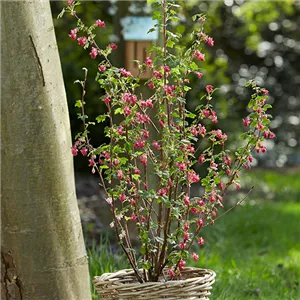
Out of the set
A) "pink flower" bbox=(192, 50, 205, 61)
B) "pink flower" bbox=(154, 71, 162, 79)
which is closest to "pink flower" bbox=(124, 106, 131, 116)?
"pink flower" bbox=(154, 71, 162, 79)

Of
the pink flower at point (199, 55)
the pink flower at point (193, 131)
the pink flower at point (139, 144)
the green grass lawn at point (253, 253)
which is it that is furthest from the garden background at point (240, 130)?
the pink flower at point (199, 55)

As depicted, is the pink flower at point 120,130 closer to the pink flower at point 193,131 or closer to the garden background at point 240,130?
the pink flower at point 193,131

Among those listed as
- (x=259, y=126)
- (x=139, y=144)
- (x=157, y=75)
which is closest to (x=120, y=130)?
(x=139, y=144)

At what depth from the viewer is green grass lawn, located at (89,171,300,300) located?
13.9ft

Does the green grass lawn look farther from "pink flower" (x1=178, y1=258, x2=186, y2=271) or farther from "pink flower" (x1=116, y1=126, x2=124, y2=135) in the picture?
"pink flower" (x1=116, y1=126, x2=124, y2=135)

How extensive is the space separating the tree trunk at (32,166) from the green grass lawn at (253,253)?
4.41ft

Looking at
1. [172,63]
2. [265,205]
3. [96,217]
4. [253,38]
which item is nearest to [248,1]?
[253,38]

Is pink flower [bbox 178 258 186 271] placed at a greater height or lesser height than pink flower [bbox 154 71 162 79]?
lesser

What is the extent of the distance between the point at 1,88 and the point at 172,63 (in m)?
0.66

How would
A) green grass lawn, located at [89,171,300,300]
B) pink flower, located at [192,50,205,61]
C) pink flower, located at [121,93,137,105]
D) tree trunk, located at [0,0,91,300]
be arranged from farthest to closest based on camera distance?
green grass lawn, located at [89,171,300,300]
pink flower, located at [192,50,205,61]
pink flower, located at [121,93,137,105]
tree trunk, located at [0,0,91,300]

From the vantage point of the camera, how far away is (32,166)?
261 cm

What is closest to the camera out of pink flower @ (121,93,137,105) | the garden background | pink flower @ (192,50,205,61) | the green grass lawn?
pink flower @ (121,93,137,105)

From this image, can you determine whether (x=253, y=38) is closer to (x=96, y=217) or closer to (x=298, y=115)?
(x=298, y=115)

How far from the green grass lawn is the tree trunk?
134 cm
